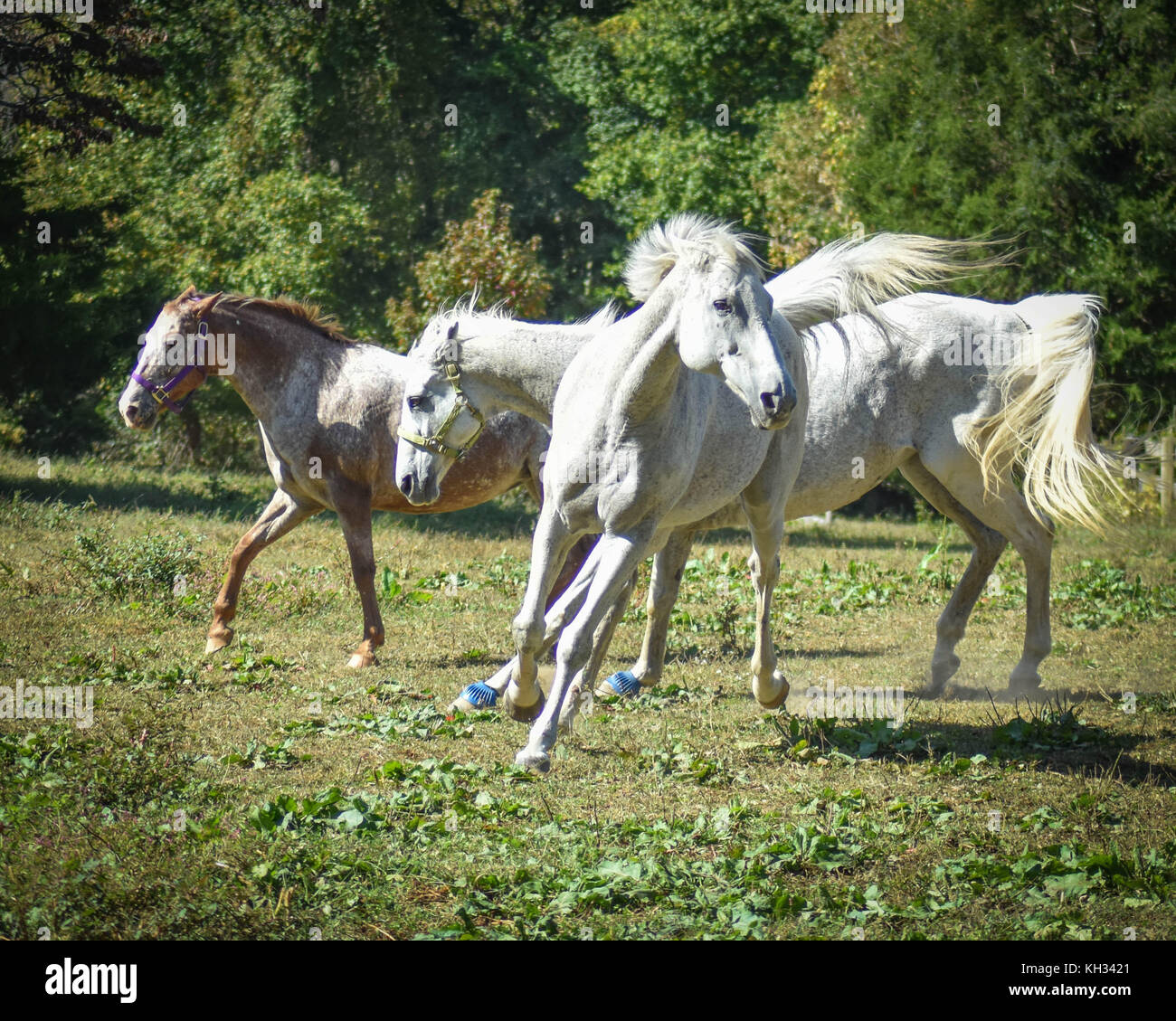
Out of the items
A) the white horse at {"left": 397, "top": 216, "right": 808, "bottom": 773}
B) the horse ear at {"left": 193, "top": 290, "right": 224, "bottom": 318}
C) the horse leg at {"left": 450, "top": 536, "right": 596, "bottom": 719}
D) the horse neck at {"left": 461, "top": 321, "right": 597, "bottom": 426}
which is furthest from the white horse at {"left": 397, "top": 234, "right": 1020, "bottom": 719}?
the horse ear at {"left": 193, "top": 290, "right": 224, "bottom": 318}

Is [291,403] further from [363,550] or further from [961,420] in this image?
[961,420]

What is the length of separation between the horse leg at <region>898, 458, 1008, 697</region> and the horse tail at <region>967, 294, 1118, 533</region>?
45 centimetres

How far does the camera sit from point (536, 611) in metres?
5.36

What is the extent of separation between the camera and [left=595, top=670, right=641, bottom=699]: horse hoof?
6941 mm

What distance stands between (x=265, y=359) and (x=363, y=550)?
4.89ft

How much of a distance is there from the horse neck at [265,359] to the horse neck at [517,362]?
2621mm

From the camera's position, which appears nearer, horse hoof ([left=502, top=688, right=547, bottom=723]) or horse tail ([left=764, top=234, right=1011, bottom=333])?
horse hoof ([left=502, top=688, right=547, bottom=723])

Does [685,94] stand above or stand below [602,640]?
above

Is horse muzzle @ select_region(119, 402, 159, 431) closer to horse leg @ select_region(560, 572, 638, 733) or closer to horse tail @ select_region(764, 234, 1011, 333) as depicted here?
horse leg @ select_region(560, 572, 638, 733)

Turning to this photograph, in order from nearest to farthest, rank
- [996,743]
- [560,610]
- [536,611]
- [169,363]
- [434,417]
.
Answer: [536,611]
[560,610]
[434,417]
[996,743]
[169,363]

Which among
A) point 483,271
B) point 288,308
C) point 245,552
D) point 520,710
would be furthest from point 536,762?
point 483,271

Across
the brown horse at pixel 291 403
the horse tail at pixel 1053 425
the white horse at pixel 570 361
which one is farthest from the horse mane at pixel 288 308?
the horse tail at pixel 1053 425

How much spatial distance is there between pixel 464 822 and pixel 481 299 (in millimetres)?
11957

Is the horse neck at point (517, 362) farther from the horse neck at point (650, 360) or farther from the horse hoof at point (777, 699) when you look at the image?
the horse hoof at point (777, 699)
